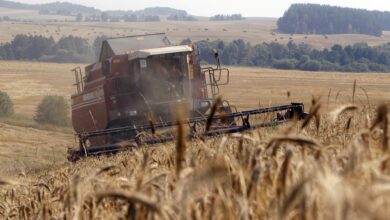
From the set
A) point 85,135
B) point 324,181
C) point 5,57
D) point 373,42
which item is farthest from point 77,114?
point 373,42

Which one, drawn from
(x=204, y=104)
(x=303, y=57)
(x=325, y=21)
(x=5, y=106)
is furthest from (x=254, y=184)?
(x=325, y=21)

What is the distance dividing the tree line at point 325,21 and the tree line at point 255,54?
69.5 m

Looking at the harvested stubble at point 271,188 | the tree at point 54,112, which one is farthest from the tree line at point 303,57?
the harvested stubble at point 271,188

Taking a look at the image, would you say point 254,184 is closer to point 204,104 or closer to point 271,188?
point 271,188

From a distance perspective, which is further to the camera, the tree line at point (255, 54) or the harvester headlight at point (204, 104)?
the tree line at point (255, 54)

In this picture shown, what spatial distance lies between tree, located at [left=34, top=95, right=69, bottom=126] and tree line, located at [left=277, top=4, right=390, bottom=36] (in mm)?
143881

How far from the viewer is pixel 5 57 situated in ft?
338

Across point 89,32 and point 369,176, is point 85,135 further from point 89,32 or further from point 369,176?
point 89,32

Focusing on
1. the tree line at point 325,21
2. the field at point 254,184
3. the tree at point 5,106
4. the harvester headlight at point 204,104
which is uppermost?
the field at point 254,184

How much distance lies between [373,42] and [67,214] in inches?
5577

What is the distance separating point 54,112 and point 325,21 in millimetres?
151827

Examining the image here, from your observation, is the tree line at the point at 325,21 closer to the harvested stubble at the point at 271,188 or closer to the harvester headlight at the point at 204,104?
the harvester headlight at the point at 204,104

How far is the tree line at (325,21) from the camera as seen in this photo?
17575 centimetres

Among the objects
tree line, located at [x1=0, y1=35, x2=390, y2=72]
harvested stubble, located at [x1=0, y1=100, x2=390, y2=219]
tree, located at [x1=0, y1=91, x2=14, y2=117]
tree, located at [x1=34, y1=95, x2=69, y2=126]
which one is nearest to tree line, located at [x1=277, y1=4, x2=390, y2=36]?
tree line, located at [x1=0, y1=35, x2=390, y2=72]
